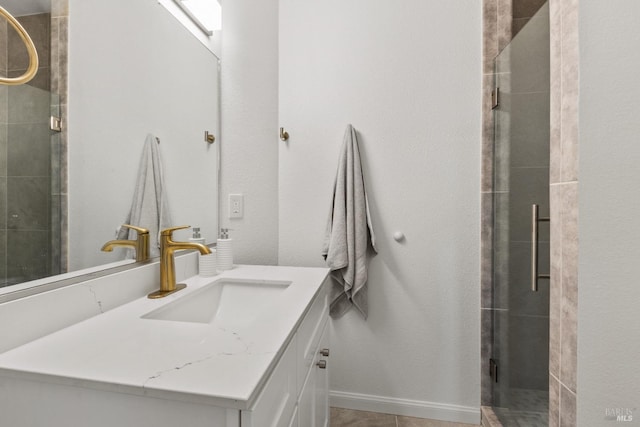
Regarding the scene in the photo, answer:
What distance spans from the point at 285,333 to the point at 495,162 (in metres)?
1.33

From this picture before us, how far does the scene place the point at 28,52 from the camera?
71cm

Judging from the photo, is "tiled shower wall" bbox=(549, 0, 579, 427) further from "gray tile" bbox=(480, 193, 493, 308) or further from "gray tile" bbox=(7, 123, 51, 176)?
"gray tile" bbox=(7, 123, 51, 176)

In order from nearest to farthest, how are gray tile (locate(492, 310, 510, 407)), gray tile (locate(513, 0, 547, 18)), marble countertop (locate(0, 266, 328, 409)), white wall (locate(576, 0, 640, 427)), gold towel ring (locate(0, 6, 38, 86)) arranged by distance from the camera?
marble countertop (locate(0, 266, 328, 409))
gold towel ring (locate(0, 6, 38, 86))
white wall (locate(576, 0, 640, 427))
gray tile (locate(513, 0, 547, 18))
gray tile (locate(492, 310, 510, 407))

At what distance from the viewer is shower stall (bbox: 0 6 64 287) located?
682 millimetres

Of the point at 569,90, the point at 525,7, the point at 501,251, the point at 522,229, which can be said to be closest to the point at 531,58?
the point at 525,7

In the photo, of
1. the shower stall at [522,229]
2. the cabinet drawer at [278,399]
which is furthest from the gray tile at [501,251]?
the cabinet drawer at [278,399]

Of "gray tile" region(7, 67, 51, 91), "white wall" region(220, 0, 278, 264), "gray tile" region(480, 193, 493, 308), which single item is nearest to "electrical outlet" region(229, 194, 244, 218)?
"white wall" region(220, 0, 278, 264)

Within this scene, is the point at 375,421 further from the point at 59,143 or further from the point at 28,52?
the point at 28,52

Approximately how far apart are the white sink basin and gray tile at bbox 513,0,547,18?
1513mm

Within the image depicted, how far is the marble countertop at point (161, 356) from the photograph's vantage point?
20.1 inches

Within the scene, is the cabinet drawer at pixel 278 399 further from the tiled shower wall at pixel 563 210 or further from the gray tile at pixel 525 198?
the gray tile at pixel 525 198

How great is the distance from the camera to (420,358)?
1618mm

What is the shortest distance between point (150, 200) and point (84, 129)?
11.7 inches

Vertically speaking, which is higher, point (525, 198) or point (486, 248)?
point (525, 198)
